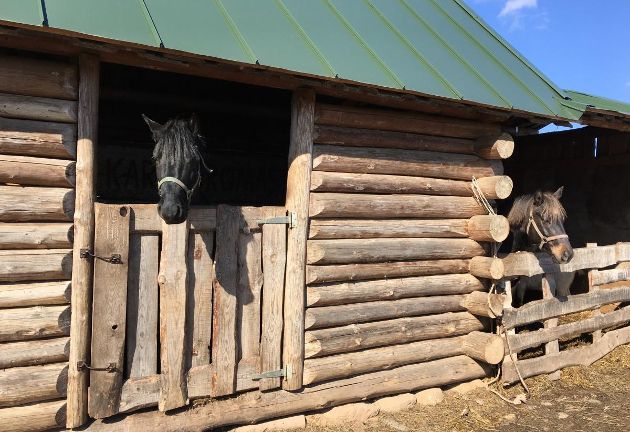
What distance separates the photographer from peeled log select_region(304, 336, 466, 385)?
5008 mm

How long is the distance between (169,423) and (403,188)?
3.46 meters

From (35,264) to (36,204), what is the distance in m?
0.47

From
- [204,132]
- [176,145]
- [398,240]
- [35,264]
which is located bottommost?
[35,264]

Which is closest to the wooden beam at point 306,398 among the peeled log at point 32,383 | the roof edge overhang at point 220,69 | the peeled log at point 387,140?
the peeled log at point 32,383

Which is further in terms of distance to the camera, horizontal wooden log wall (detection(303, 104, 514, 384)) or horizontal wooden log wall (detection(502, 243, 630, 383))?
horizontal wooden log wall (detection(502, 243, 630, 383))

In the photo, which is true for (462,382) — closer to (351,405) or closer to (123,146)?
(351,405)

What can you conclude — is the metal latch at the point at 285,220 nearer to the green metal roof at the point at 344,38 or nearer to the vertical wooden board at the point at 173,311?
the vertical wooden board at the point at 173,311

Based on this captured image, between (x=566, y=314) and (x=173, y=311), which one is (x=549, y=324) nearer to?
(x=566, y=314)

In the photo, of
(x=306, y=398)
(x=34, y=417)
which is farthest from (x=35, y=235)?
(x=306, y=398)

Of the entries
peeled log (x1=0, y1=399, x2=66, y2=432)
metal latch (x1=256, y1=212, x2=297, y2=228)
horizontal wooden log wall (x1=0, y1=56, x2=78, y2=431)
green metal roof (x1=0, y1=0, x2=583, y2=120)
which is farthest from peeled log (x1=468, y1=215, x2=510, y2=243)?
peeled log (x1=0, y1=399, x2=66, y2=432)

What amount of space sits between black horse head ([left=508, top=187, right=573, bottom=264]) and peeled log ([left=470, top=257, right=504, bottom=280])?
848 mm

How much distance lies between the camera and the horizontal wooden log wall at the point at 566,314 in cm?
626

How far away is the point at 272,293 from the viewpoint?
479 cm

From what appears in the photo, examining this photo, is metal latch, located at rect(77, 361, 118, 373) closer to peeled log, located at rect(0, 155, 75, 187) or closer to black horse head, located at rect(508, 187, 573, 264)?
peeled log, located at rect(0, 155, 75, 187)
